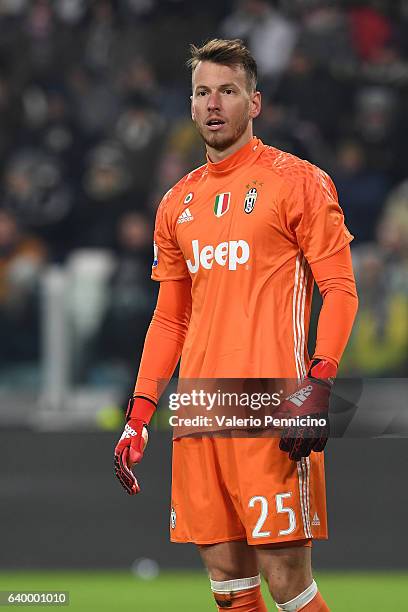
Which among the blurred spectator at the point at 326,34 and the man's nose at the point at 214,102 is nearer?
the man's nose at the point at 214,102

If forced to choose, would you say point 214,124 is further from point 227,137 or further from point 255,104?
point 255,104

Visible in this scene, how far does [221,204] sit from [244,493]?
3.22ft

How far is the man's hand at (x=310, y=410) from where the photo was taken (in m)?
3.90

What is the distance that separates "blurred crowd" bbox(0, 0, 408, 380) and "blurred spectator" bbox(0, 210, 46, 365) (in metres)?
0.23

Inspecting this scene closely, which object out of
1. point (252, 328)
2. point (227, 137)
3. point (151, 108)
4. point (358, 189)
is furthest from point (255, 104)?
point (151, 108)

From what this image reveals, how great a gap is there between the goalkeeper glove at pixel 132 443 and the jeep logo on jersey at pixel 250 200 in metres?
0.79

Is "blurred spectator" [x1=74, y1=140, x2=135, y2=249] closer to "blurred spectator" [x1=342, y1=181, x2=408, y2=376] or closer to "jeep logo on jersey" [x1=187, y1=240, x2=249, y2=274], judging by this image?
"blurred spectator" [x1=342, y1=181, x2=408, y2=376]

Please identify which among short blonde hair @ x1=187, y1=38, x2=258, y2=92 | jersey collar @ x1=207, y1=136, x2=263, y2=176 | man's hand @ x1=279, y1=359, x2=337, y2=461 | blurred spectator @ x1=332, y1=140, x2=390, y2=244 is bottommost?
man's hand @ x1=279, y1=359, x2=337, y2=461

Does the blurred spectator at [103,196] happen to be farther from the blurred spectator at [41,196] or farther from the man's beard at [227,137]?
the man's beard at [227,137]

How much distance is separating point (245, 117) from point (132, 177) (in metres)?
6.28

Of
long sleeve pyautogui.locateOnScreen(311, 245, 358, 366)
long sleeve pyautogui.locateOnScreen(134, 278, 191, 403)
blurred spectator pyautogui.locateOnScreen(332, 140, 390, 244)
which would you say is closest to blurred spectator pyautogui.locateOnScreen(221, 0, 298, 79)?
blurred spectator pyautogui.locateOnScreen(332, 140, 390, 244)

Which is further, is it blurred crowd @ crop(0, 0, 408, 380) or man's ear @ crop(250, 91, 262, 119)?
blurred crowd @ crop(0, 0, 408, 380)

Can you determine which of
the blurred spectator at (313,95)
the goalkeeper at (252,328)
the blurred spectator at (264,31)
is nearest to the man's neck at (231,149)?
the goalkeeper at (252,328)

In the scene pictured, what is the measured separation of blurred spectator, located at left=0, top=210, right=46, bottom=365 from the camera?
8.00 meters
